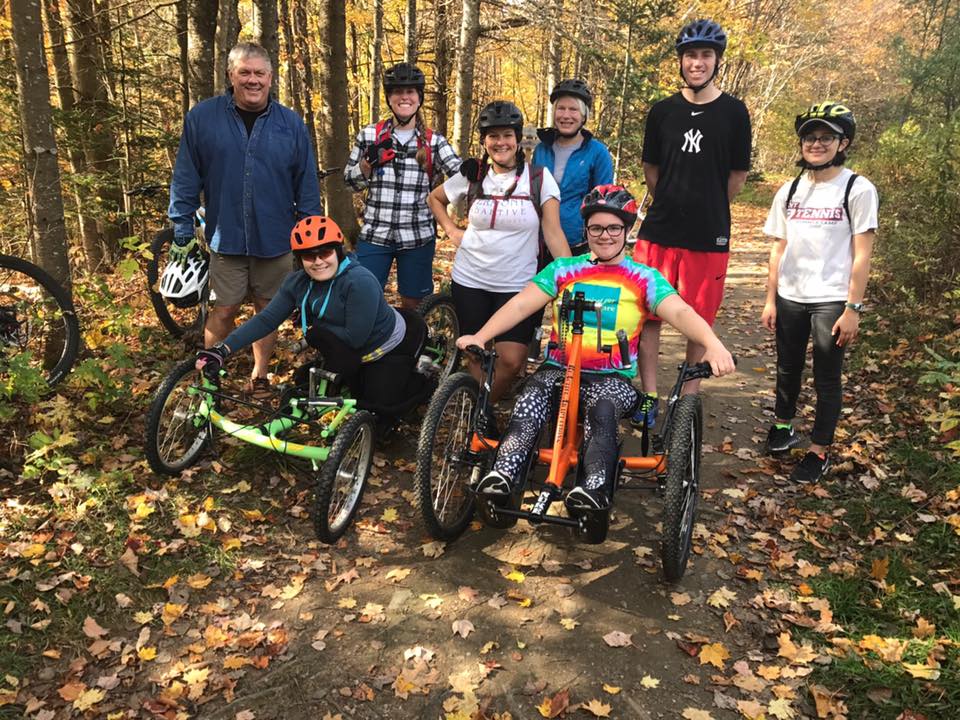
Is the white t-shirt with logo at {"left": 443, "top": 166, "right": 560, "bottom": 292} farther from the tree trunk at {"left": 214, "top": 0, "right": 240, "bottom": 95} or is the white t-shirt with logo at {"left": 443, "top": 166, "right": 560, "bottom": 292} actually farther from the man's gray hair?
the tree trunk at {"left": 214, "top": 0, "right": 240, "bottom": 95}

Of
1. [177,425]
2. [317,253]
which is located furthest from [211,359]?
[317,253]

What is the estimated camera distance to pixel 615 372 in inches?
160

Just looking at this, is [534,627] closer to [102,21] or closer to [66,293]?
[66,293]

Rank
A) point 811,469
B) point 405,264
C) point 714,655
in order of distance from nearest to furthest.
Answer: point 714,655, point 811,469, point 405,264

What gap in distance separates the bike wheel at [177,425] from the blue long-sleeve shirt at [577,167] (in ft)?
10.0

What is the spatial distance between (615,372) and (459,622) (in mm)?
1738

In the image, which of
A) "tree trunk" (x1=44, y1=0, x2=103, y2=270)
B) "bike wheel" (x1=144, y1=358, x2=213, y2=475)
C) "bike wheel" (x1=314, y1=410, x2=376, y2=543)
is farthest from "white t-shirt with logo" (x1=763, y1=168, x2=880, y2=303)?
"tree trunk" (x1=44, y1=0, x2=103, y2=270)

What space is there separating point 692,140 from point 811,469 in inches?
103

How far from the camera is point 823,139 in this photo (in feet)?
14.0

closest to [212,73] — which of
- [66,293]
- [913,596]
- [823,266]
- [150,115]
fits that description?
[150,115]

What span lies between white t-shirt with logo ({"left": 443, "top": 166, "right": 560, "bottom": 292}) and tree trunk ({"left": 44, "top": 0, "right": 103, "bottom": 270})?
5291 mm

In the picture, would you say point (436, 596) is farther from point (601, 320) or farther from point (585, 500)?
point (601, 320)

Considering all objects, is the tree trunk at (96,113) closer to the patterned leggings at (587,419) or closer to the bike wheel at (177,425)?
the bike wheel at (177,425)

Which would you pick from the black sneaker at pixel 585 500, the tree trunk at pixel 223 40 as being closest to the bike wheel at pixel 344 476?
the black sneaker at pixel 585 500
